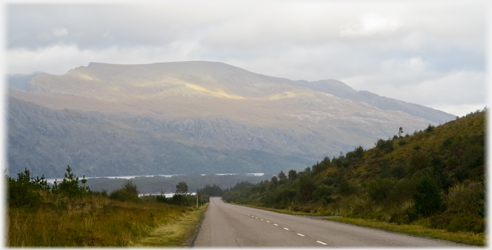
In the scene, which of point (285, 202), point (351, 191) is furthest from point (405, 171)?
point (285, 202)

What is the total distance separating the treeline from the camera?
25.8m

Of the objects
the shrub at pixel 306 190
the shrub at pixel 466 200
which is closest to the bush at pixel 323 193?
the shrub at pixel 306 190

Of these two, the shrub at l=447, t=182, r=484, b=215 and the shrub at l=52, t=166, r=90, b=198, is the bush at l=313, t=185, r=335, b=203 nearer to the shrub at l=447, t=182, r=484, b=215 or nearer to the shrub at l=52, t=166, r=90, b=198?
the shrub at l=52, t=166, r=90, b=198

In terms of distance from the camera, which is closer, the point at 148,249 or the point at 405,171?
the point at 148,249

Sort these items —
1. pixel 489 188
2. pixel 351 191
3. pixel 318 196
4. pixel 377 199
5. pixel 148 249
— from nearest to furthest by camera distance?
pixel 148 249
pixel 489 188
pixel 377 199
pixel 351 191
pixel 318 196

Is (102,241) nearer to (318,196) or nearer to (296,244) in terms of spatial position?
(296,244)

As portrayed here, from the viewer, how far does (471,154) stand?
41938 mm

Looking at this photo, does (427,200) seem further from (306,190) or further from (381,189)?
(306,190)

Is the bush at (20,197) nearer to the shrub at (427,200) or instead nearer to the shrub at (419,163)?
the shrub at (427,200)

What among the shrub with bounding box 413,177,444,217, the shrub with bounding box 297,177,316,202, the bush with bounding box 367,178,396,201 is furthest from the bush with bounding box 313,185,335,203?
the shrub with bounding box 413,177,444,217

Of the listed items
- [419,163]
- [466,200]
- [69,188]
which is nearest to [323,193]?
[419,163]

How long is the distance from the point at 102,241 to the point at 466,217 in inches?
684

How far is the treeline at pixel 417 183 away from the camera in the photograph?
2577cm

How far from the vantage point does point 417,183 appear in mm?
34531
